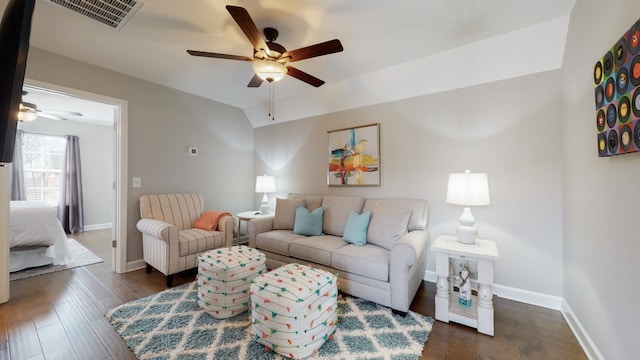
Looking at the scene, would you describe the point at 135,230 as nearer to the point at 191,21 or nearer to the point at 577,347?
the point at 191,21

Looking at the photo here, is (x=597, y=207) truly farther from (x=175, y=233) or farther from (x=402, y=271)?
(x=175, y=233)

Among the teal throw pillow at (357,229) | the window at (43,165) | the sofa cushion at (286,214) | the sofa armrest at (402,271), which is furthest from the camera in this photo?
the window at (43,165)

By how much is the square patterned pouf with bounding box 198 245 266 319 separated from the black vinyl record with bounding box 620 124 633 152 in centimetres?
Result: 256

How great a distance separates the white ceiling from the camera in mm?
1854

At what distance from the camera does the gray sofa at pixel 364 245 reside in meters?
2.04

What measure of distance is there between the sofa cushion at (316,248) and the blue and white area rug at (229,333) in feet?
1.47

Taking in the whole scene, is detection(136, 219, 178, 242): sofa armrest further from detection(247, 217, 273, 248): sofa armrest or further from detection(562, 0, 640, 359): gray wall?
detection(562, 0, 640, 359): gray wall

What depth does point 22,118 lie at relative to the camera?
3.45m

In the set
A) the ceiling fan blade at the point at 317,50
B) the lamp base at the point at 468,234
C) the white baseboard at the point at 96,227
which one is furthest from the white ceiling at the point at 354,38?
the white baseboard at the point at 96,227

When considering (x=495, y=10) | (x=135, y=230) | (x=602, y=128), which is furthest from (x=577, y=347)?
(x=135, y=230)

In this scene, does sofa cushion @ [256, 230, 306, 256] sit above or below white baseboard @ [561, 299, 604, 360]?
above

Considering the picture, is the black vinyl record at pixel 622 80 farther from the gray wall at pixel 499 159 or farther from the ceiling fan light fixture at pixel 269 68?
the ceiling fan light fixture at pixel 269 68

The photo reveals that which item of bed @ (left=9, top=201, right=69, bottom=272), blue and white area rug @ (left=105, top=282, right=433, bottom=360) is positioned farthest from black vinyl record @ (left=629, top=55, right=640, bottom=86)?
bed @ (left=9, top=201, right=69, bottom=272)

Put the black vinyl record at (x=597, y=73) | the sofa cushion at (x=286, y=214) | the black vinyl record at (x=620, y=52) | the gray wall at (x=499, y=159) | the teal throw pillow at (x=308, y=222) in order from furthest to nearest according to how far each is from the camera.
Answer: the sofa cushion at (x=286, y=214), the teal throw pillow at (x=308, y=222), the gray wall at (x=499, y=159), the black vinyl record at (x=597, y=73), the black vinyl record at (x=620, y=52)
